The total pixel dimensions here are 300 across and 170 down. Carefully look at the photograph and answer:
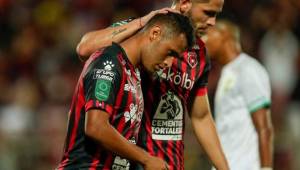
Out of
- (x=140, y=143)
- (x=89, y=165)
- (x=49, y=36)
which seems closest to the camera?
(x=89, y=165)

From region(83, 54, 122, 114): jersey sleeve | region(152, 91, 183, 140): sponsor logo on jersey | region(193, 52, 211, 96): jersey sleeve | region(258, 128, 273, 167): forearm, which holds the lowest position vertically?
region(258, 128, 273, 167): forearm

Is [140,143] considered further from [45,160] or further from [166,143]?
[45,160]

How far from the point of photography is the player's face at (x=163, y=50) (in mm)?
4875

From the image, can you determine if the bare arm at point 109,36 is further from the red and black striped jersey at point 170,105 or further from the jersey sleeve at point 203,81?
the jersey sleeve at point 203,81

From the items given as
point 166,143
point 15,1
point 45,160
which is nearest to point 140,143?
point 166,143

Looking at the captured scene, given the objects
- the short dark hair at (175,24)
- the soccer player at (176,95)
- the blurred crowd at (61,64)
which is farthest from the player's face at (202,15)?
the blurred crowd at (61,64)

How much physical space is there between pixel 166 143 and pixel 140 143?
0.19 meters

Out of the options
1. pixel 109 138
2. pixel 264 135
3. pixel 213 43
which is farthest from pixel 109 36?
pixel 213 43

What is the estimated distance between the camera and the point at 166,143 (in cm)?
583

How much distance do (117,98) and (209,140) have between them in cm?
145

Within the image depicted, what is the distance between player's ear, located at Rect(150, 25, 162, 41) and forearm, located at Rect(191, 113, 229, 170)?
131 cm

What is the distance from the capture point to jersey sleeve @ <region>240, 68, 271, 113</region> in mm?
7270

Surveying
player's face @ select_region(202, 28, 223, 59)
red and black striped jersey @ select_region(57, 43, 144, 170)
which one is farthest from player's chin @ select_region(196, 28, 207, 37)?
player's face @ select_region(202, 28, 223, 59)

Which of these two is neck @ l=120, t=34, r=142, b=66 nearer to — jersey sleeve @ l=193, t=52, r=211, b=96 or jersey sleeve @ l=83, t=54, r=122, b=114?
jersey sleeve @ l=83, t=54, r=122, b=114
